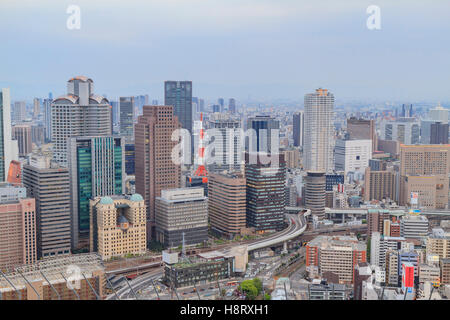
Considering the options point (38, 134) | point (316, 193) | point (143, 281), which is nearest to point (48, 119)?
point (38, 134)

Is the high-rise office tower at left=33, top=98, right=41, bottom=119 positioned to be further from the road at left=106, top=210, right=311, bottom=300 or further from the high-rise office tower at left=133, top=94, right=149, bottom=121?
the road at left=106, top=210, right=311, bottom=300

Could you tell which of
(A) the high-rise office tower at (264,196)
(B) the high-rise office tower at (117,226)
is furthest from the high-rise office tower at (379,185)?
(B) the high-rise office tower at (117,226)

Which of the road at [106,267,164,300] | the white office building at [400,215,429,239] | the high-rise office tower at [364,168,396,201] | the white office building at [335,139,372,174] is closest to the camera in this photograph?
the road at [106,267,164,300]

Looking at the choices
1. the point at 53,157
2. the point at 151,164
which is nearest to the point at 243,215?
the point at 151,164

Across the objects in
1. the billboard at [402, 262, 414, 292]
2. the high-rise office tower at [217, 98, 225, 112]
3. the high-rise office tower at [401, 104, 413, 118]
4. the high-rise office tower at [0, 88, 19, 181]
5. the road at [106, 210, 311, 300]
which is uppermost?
the high-rise office tower at [217, 98, 225, 112]

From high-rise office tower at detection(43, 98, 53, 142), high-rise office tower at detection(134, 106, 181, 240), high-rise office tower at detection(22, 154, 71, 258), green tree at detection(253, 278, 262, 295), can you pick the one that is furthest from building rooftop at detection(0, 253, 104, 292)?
high-rise office tower at detection(43, 98, 53, 142)

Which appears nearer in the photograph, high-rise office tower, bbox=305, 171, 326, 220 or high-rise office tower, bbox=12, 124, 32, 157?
high-rise office tower, bbox=305, 171, 326, 220
